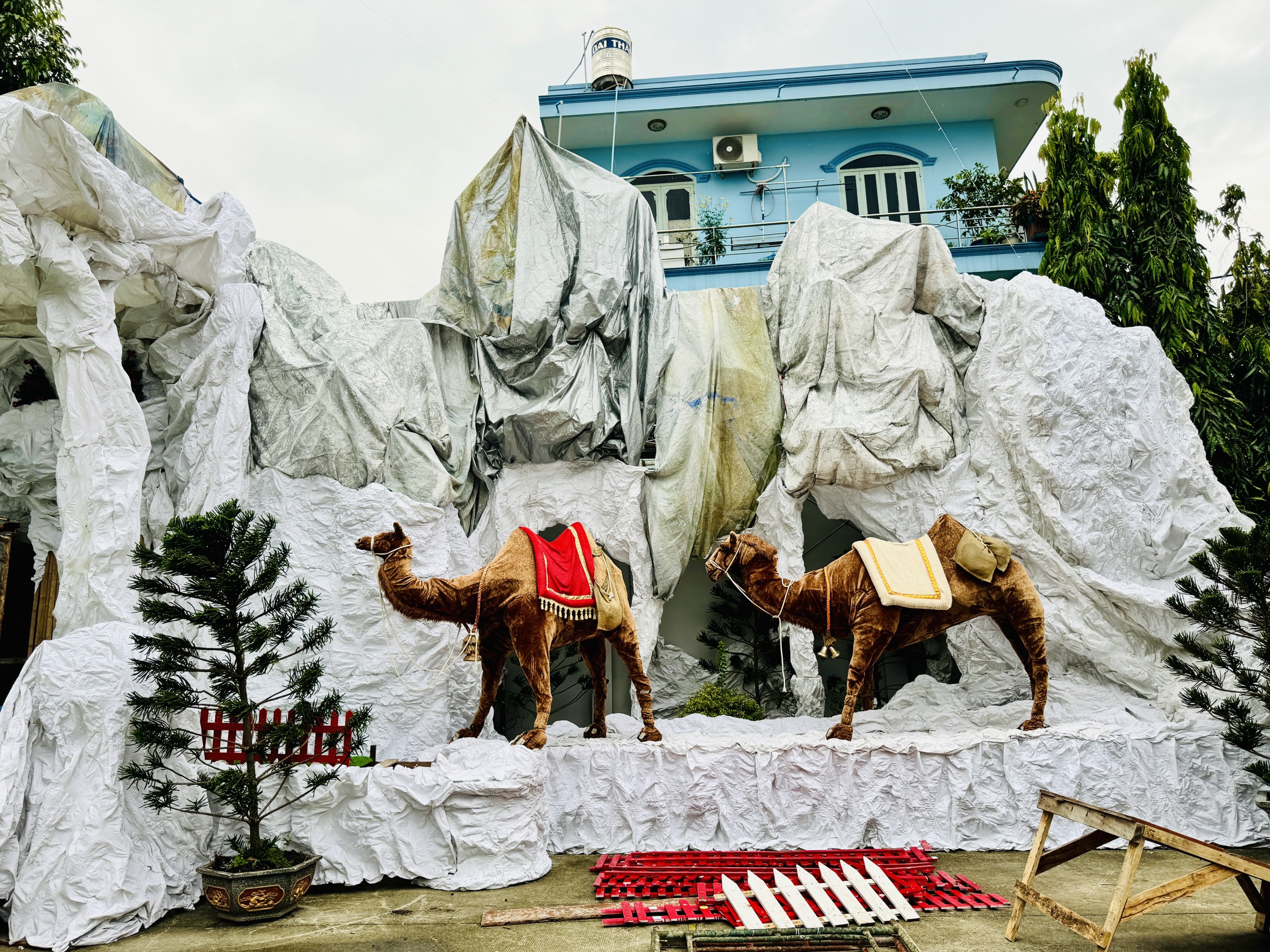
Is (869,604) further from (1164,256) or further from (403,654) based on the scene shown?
(1164,256)

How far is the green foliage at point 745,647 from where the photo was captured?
9.72m

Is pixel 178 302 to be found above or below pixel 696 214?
below

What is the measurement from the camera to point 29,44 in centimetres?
953

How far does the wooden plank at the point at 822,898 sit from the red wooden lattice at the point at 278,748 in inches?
107

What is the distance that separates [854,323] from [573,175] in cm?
327

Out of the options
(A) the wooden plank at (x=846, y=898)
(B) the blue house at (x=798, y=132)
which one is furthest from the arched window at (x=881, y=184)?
(A) the wooden plank at (x=846, y=898)

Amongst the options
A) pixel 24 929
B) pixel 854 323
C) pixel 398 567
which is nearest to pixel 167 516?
pixel 398 567

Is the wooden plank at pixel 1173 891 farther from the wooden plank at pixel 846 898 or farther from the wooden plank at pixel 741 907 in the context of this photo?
the wooden plank at pixel 741 907

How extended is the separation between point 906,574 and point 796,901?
110 inches

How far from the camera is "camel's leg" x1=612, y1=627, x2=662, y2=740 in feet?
21.9

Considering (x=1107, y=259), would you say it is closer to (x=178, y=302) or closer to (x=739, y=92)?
(x=739, y=92)

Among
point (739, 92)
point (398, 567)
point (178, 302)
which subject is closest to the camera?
point (398, 567)

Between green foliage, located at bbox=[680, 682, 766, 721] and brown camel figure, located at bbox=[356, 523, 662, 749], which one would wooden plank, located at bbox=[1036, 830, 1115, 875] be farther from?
green foliage, located at bbox=[680, 682, 766, 721]

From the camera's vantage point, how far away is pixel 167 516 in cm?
768
